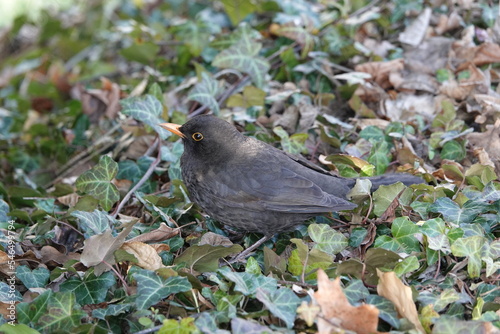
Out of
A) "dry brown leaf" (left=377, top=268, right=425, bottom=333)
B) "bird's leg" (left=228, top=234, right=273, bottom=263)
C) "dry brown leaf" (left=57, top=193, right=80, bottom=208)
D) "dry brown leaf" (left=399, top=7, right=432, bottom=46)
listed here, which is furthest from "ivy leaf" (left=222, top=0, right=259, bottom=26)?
"dry brown leaf" (left=377, top=268, right=425, bottom=333)

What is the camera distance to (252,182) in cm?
405

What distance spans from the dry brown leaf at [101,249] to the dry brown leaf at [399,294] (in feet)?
4.89

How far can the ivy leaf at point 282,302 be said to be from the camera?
2867 mm

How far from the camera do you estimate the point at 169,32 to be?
6.45 m

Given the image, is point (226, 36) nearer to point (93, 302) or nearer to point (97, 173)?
point (97, 173)

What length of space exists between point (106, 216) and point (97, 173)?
0.48 metres

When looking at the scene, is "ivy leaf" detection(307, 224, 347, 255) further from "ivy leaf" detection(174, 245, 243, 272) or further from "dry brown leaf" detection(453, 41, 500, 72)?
"dry brown leaf" detection(453, 41, 500, 72)

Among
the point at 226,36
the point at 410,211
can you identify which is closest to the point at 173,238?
the point at 410,211

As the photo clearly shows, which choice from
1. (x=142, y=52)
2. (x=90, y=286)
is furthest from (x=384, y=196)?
(x=142, y=52)

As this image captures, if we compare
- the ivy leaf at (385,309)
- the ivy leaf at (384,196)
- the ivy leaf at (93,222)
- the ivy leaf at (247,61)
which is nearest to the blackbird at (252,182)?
the ivy leaf at (384,196)

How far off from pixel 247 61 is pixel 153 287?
2902 millimetres

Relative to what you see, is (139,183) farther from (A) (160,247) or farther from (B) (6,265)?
(B) (6,265)

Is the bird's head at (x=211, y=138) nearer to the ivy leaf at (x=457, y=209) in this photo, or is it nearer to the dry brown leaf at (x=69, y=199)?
the dry brown leaf at (x=69, y=199)

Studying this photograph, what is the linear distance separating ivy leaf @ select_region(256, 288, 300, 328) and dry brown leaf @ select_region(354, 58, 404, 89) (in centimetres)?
302
